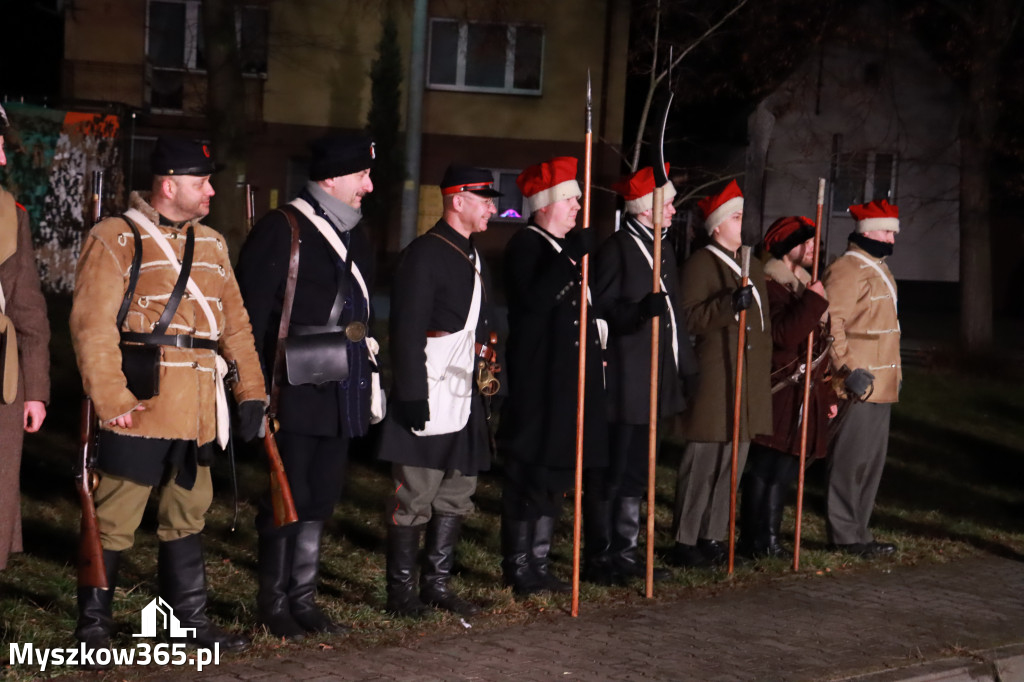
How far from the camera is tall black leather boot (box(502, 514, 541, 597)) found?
24.2 ft

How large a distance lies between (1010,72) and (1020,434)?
366 inches

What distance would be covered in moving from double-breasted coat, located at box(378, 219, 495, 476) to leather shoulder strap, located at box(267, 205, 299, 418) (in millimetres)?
572

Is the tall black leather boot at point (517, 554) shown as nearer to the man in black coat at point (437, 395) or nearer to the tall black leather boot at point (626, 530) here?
Result: the man in black coat at point (437, 395)

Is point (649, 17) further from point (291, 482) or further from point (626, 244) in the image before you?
point (291, 482)

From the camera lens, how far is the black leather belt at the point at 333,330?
6184mm

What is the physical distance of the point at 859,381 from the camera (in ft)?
28.1

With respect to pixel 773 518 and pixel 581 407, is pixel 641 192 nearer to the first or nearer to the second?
pixel 581 407

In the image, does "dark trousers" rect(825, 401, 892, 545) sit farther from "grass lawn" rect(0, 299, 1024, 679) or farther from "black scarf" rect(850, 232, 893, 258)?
"black scarf" rect(850, 232, 893, 258)

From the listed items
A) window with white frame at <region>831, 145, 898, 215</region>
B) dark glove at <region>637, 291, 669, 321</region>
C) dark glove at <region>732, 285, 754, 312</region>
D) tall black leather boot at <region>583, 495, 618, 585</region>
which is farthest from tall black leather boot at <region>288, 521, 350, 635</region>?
window with white frame at <region>831, 145, 898, 215</region>

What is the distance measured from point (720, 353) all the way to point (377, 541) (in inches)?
89.9

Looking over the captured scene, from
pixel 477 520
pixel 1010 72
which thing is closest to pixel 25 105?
pixel 1010 72

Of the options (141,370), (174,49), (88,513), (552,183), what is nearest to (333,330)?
(141,370)

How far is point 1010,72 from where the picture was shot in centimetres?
2322

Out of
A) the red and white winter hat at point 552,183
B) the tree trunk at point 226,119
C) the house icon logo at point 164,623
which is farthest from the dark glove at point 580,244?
the tree trunk at point 226,119
